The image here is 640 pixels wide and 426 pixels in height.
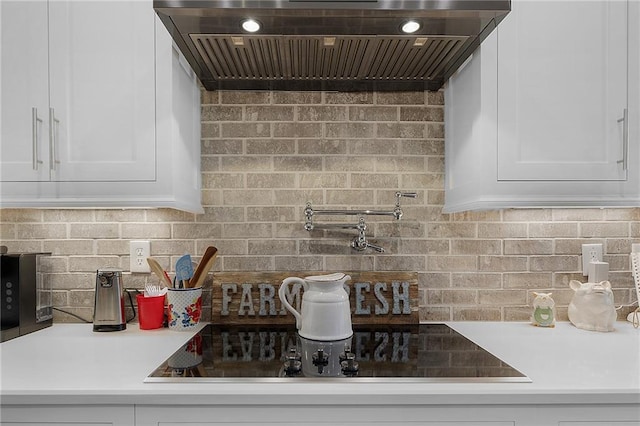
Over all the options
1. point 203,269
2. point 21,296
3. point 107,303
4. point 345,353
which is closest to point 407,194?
point 345,353

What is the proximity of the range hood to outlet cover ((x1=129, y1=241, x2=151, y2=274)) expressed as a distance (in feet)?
2.29

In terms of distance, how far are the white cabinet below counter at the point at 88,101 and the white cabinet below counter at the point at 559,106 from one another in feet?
3.53

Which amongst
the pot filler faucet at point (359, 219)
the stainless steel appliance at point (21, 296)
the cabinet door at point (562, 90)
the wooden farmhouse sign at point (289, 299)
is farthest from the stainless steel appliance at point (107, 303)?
the cabinet door at point (562, 90)

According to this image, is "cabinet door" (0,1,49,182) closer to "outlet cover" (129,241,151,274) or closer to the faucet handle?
"outlet cover" (129,241,151,274)

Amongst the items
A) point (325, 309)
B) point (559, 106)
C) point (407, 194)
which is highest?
point (559, 106)

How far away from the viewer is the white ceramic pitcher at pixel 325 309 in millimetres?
1494

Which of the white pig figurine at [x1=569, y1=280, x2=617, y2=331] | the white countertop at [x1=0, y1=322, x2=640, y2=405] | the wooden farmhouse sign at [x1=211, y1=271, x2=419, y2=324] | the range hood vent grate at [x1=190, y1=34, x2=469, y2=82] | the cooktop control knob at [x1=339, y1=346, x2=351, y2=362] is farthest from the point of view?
the wooden farmhouse sign at [x1=211, y1=271, x2=419, y2=324]

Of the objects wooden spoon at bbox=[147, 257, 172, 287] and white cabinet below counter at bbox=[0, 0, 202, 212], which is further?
wooden spoon at bbox=[147, 257, 172, 287]

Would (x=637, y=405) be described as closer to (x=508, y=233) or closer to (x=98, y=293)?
(x=508, y=233)

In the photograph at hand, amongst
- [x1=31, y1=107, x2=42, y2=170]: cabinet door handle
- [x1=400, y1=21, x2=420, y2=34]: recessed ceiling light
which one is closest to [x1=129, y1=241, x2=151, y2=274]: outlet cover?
[x1=31, y1=107, x2=42, y2=170]: cabinet door handle

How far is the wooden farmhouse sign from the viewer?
1.76 metres

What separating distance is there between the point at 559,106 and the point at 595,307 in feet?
2.45

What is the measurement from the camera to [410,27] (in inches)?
52.8

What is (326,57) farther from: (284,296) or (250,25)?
(284,296)
